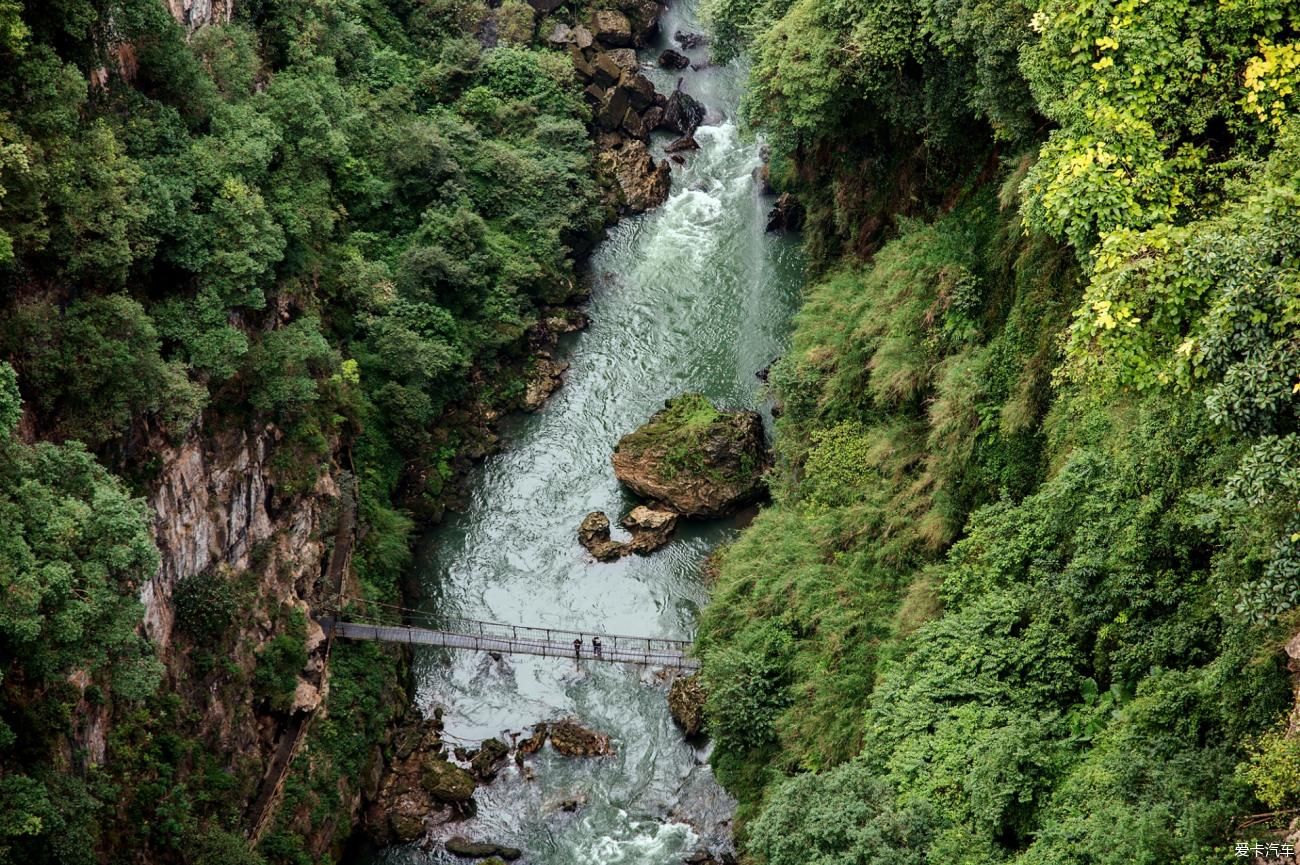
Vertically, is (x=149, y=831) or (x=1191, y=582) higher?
(x=1191, y=582)

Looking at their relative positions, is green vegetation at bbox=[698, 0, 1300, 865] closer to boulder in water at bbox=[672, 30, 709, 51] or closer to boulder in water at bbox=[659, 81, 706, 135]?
boulder in water at bbox=[659, 81, 706, 135]

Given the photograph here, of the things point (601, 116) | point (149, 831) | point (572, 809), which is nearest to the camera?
point (149, 831)

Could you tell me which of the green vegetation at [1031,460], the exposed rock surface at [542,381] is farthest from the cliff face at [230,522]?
the green vegetation at [1031,460]

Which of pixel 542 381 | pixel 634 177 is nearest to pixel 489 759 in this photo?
pixel 542 381

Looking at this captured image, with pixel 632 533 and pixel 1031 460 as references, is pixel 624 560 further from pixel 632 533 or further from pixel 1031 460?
pixel 1031 460

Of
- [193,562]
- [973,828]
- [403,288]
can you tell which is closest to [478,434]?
[403,288]

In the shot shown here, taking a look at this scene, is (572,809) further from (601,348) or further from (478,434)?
(601,348)

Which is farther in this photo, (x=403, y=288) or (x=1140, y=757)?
(x=403, y=288)
